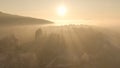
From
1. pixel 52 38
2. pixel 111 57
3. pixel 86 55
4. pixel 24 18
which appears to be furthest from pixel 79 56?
pixel 24 18

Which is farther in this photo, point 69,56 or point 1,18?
point 1,18

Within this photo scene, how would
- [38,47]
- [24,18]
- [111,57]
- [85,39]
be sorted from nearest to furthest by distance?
[111,57] → [38,47] → [85,39] → [24,18]

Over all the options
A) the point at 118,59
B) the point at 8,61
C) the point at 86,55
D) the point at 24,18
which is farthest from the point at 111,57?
the point at 24,18

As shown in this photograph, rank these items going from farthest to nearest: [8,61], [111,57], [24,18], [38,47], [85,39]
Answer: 1. [24,18]
2. [85,39]
3. [38,47]
4. [111,57]
5. [8,61]

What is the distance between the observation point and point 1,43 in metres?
56.2

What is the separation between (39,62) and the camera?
50062 millimetres

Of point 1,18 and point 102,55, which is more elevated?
point 1,18

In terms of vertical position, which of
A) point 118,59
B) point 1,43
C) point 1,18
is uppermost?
point 1,18

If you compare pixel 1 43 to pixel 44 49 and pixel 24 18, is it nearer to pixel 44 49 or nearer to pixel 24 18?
pixel 44 49

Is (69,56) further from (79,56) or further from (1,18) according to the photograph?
(1,18)

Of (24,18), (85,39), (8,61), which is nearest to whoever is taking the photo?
(8,61)

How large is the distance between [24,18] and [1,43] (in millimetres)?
75099

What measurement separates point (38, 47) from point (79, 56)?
903 cm

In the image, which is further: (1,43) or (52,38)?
(52,38)
